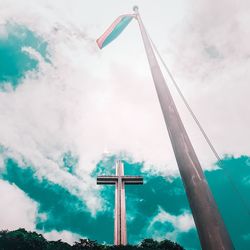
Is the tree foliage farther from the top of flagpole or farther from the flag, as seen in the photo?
the top of flagpole

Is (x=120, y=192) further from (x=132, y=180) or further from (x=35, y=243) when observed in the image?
(x=35, y=243)

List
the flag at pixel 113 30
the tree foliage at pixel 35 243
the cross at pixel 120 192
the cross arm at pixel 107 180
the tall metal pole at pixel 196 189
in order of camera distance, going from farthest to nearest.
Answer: the cross arm at pixel 107 180 < the cross at pixel 120 192 < the tree foliage at pixel 35 243 < the flag at pixel 113 30 < the tall metal pole at pixel 196 189

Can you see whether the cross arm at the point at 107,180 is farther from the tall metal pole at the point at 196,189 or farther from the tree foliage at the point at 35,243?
the tall metal pole at the point at 196,189

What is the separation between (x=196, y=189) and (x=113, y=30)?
20.1 ft

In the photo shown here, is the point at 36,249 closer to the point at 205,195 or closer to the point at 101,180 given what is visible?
the point at 101,180

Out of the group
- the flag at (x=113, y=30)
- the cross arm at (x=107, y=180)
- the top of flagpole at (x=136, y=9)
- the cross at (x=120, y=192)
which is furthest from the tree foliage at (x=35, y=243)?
the top of flagpole at (x=136, y=9)

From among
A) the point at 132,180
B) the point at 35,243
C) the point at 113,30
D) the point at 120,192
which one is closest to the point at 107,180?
the point at 120,192

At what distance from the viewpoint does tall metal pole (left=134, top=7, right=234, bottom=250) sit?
6.35 ft

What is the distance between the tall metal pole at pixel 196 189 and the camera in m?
1.94

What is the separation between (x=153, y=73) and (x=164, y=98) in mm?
752

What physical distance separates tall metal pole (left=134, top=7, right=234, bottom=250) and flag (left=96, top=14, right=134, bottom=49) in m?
4.52

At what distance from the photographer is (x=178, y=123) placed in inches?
111

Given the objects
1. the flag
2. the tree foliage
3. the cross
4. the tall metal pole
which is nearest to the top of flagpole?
the flag

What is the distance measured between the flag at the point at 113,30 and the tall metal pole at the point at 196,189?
14.8 ft
